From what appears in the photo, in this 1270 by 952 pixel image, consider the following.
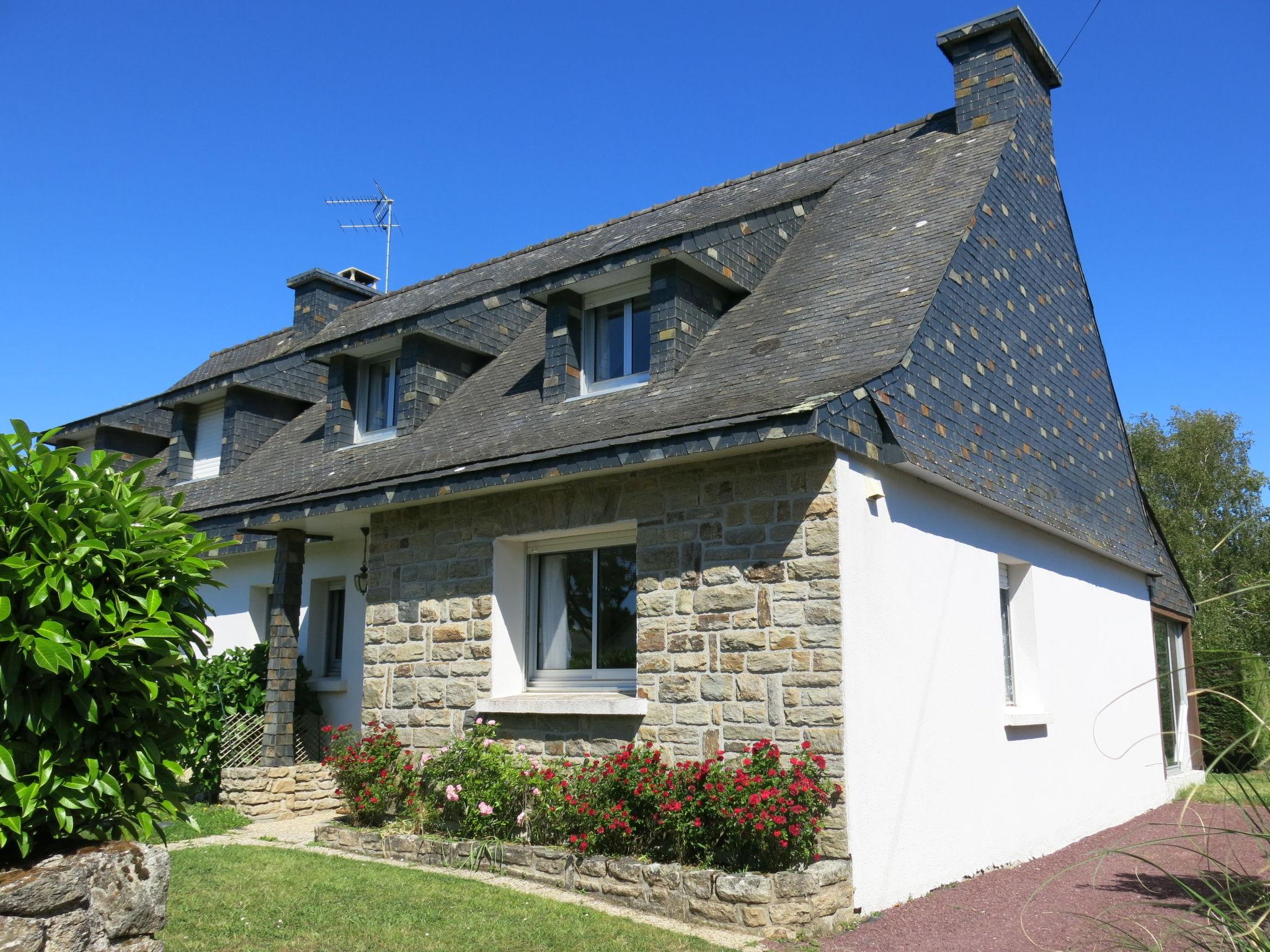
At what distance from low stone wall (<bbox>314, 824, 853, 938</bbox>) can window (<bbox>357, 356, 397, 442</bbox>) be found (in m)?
6.18

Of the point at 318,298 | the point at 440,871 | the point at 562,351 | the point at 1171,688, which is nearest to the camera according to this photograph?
the point at 440,871

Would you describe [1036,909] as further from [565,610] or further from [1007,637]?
[565,610]

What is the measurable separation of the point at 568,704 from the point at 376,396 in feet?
19.0

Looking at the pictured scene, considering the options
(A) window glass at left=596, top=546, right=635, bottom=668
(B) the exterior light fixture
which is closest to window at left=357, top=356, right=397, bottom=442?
(B) the exterior light fixture

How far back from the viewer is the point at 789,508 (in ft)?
24.8

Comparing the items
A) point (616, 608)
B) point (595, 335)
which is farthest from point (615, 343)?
point (616, 608)

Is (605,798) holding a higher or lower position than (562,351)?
lower

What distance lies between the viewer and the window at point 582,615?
29.2 ft

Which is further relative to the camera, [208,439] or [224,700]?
[208,439]

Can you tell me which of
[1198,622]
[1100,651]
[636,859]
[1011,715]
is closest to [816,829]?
[636,859]

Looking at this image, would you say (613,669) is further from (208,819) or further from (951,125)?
(951,125)

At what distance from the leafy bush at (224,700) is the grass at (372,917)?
3.95 meters

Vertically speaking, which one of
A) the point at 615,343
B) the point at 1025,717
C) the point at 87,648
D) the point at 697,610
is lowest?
the point at 1025,717

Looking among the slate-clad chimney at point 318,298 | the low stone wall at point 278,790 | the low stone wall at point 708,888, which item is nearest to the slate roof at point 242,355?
the slate-clad chimney at point 318,298
